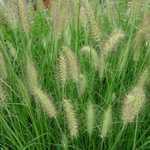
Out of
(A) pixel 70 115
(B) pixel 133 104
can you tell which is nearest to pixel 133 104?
(B) pixel 133 104

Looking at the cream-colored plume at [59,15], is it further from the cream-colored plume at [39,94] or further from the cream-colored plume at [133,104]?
the cream-colored plume at [133,104]

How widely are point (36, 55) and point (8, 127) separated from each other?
586 mm

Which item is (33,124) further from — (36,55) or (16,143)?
(36,55)

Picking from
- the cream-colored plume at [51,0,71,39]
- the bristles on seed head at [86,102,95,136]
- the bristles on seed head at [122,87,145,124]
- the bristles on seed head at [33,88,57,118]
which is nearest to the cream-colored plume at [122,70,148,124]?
the bristles on seed head at [122,87,145,124]

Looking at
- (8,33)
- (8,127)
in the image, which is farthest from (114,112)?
(8,33)

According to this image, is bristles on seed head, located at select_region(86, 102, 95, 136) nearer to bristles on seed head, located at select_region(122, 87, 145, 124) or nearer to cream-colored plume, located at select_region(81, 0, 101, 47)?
bristles on seed head, located at select_region(122, 87, 145, 124)

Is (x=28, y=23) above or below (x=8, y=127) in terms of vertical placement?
above

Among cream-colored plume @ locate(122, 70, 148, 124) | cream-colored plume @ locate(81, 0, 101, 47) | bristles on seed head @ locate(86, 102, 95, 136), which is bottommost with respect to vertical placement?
bristles on seed head @ locate(86, 102, 95, 136)

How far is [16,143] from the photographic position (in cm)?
199

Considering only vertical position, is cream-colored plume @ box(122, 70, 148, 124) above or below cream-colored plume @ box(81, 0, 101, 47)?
below

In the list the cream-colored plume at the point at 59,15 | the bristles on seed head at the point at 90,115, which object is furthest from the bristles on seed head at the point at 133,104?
the cream-colored plume at the point at 59,15

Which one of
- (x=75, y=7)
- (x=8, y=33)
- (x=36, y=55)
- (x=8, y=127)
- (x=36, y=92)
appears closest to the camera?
(x=36, y=92)

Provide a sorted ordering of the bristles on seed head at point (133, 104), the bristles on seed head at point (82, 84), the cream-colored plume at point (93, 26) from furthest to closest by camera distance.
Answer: the cream-colored plume at point (93, 26) → the bristles on seed head at point (82, 84) → the bristles on seed head at point (133, 104)

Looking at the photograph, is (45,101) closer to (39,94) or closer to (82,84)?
(39,94)
